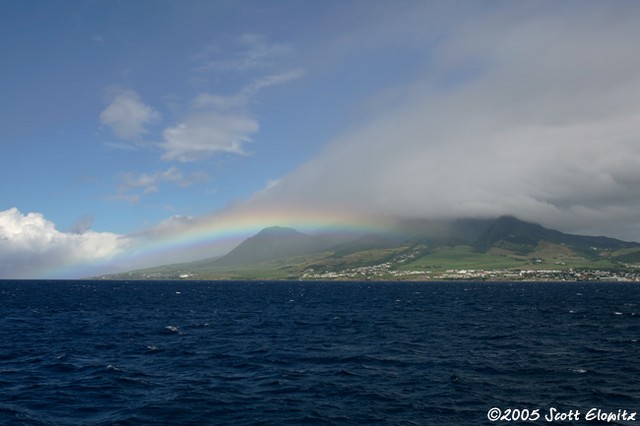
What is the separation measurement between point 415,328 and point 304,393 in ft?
172

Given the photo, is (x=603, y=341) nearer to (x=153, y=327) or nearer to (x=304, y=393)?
(x=304, y=393)

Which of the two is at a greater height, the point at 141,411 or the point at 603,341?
the point at 141,411

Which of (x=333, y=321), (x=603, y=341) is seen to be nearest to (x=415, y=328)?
(x=333, y=321)

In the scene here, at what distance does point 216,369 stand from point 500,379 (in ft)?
101

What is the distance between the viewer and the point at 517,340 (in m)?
76.0

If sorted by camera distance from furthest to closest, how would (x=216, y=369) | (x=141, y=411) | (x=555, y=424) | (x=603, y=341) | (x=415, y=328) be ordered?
(x=415, y=328) < (x=603, y=341) < (x=216, y=369) < (x=141, y=411) < (x=555, y=424)

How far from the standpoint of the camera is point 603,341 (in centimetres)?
7481

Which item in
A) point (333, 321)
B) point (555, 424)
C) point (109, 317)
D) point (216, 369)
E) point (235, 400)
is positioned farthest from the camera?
point (109, 317)

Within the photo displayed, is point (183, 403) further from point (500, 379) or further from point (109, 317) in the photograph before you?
point (109, 317)

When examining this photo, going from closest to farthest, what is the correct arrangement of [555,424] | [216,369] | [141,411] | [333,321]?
[555,424] → [141,411] → [216,369] → [333,321]

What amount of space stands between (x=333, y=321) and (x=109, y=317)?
56312 millimetres

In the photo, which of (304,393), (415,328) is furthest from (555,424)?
(415,328)

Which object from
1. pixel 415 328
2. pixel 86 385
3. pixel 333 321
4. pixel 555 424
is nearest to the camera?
pixel 555 424

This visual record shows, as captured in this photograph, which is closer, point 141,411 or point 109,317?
point 141,411
